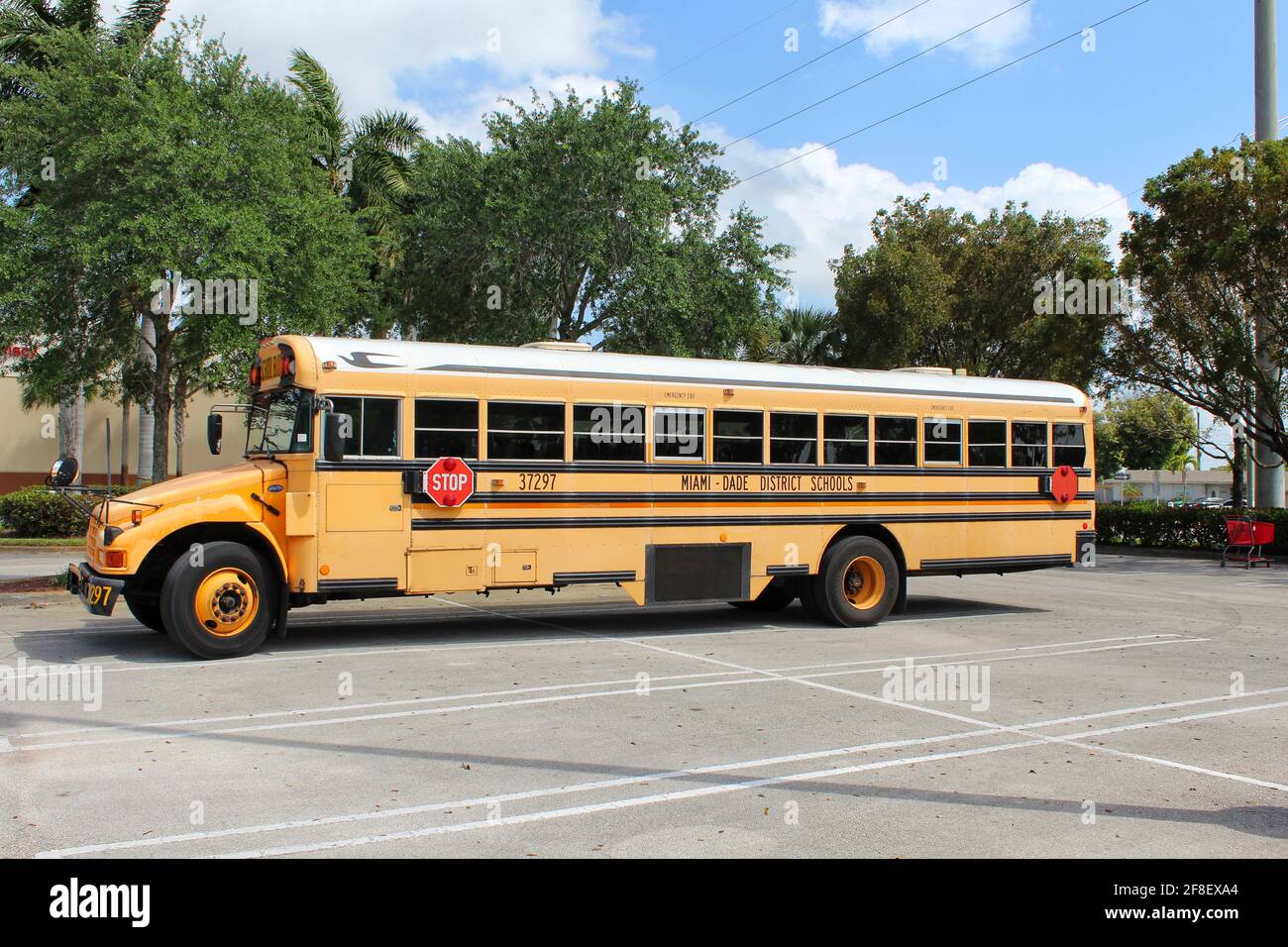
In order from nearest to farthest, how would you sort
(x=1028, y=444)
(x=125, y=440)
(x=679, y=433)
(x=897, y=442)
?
(x=679, y=433)
(x=897, y=442)
(x=1028, y=444)
(x=125, y=440)

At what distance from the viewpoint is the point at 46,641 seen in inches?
453

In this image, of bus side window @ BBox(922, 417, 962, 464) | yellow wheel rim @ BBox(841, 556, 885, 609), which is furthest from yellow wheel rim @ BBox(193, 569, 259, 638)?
bus side window @ BBox(922, 417, 962, 464)

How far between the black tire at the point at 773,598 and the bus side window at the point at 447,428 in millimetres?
4872

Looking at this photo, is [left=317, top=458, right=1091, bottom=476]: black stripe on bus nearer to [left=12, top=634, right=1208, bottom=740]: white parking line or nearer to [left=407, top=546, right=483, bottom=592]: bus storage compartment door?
[left=407, top=546, right=483, bottom=592]: bus storage compartment door

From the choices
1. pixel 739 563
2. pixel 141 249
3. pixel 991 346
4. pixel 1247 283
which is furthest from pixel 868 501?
pixel 991 346

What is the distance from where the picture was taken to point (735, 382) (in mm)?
12656

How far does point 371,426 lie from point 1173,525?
2409 centimetres

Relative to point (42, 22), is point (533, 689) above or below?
below

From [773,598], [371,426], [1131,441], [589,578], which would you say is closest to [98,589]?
[371,426]

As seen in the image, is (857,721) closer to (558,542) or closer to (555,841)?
(555,841)

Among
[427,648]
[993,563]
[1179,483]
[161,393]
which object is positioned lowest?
[427,648]

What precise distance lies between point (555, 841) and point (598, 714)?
9.74 ft

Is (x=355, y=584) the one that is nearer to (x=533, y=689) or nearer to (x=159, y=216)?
(x=533, y=689)
